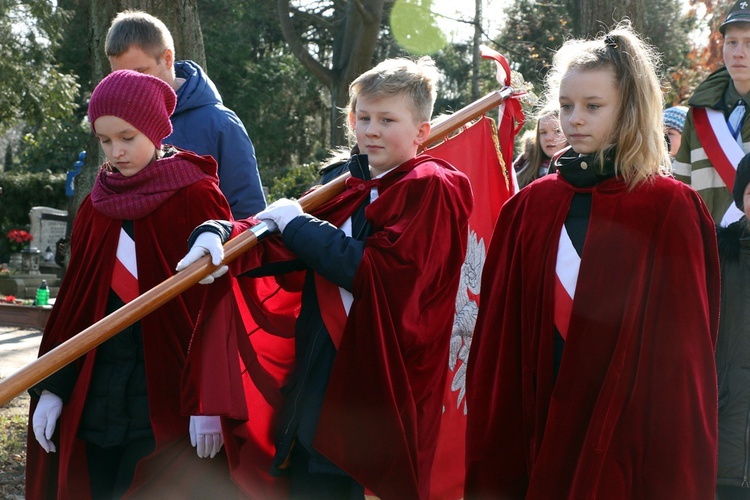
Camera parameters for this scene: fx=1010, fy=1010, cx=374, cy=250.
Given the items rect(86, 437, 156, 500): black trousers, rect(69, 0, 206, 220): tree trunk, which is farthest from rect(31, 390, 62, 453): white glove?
rect(69, 0, 206, 220): tree trunk

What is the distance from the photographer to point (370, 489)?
3.35 meters

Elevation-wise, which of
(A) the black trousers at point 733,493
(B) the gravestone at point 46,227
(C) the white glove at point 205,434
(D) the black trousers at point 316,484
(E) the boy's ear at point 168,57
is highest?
(E) the boy's ear at point 168,57

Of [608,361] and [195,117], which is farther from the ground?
[195,117]

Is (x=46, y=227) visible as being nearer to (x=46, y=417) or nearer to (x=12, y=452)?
(x=12, y=452)

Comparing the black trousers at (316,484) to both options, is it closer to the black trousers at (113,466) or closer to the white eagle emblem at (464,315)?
the black trousers at (113,466)

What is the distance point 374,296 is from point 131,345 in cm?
90

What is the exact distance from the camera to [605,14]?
732 cm

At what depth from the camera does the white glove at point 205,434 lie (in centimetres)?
347

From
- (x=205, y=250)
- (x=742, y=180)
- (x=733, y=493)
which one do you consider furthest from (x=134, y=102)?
(x=733, y=493)

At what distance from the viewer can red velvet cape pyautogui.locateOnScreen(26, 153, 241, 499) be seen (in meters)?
3.51

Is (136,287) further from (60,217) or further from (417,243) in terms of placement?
(60,217)

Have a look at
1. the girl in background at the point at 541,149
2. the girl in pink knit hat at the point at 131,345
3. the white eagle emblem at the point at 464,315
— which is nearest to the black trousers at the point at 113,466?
the girl in pink knit hat at the point at 131,345

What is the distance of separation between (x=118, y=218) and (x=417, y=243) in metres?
1.08

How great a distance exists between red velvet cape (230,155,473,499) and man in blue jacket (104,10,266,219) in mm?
722
